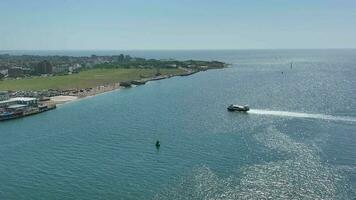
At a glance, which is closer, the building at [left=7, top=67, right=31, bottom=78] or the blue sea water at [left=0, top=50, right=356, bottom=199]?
→ the blue sea water at [left=0, top=50, right=356, bottom=199]

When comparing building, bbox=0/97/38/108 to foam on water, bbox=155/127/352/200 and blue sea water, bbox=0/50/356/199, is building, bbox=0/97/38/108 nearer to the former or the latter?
blue sea water, bbox=0/50/356/199

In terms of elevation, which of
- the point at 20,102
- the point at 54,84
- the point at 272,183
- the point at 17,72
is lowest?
the point at 272,183

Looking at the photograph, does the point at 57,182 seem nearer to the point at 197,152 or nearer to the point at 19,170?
the point at 19,170

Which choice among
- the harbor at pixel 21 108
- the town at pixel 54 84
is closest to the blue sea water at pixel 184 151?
the harbor at pixel 21 108

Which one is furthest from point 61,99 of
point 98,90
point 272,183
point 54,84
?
point 272,183

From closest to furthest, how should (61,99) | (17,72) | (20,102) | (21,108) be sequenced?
(21,108) < (20,102) < (61,99) < (17,72)

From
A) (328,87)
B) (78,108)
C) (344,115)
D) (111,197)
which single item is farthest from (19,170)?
(328,87)

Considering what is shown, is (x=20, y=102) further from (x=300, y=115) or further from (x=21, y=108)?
(x=300, y=115)

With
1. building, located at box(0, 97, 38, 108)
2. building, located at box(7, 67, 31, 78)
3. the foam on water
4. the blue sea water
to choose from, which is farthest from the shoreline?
the foam on water

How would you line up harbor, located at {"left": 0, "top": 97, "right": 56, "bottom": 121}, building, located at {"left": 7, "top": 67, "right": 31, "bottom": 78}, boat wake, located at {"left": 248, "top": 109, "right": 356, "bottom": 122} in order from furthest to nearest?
building, located at {"left": 7, "top": 67, "right": 31, "bottom": 78}, harbor, located at {"left": 0, "top": 97, "right": 56, "bottom": 121}, boat wake, located at {"left": 248, "top": 109, "right": 356, "bottom": 122}
